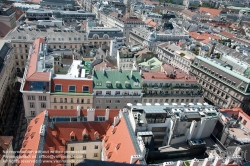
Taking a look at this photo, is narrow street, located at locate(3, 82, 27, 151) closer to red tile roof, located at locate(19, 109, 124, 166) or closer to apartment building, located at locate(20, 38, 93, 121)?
apartment building, located at locate(20, 38, 93, 121)

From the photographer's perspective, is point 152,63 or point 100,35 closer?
point 152,63

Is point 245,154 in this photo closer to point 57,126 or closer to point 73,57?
point 57,126

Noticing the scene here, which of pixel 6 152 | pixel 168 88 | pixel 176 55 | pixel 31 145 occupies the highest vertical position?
pixel 176 55

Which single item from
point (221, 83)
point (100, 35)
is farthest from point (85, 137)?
point (100, 35)

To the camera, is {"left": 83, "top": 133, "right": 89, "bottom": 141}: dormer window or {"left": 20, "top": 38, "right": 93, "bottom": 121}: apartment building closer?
{"left": 83, "top": 133, "right": 89, "bottom": 141}: dormer window

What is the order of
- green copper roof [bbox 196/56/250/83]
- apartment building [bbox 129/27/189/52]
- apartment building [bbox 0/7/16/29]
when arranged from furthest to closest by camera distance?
apartment building [bbox 129/27/189/52], apartment building [bbox 0/7/16/29], green copper roof [bbox 196/56/250/83]

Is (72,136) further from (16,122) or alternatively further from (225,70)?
(225,70)

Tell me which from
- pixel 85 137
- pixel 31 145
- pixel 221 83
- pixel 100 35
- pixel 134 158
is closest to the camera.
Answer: pixel 134 158

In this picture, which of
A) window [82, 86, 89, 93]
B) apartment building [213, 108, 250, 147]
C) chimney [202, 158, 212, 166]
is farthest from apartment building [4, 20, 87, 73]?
chimney [202, 158, 212, 166]
